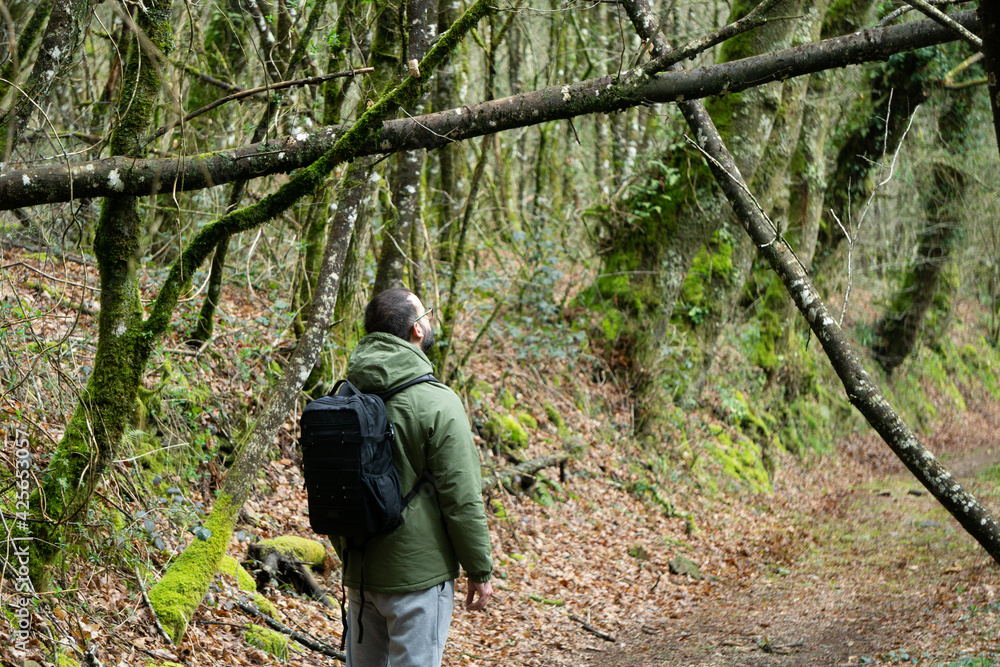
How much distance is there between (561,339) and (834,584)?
4.61m

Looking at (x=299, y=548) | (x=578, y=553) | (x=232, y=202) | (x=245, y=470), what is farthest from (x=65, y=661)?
(x=578, y=553)

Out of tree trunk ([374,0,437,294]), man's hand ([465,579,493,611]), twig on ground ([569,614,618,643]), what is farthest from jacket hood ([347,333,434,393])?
twig on ground ([569,614,618,643])

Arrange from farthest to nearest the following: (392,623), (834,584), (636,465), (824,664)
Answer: (636,465) → (834,584) → (824,664) → (392,623)

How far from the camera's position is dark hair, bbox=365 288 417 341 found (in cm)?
338

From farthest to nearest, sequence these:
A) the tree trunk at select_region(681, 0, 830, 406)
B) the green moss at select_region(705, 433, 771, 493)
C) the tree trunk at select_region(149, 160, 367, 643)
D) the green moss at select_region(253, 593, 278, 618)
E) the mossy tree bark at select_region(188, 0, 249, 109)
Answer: the green moss at select_region(705, 433, 771, 493), the tree trunk at select_region(681, 0, 830, 406), the mossy tree bark at select_region(188, 0, 249, 109), the green moss at select_region(253, 593, 278, 618), the tree trunk at select_region(149, 160, 367, 643)

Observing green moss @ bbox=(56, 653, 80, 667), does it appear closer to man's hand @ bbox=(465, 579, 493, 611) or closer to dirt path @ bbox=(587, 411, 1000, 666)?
man's hand @ bbox=(465, 579, 493, 611)

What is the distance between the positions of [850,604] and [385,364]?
5.90 metres

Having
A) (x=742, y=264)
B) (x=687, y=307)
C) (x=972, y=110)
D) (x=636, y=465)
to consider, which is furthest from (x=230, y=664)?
(x=972, y=110)

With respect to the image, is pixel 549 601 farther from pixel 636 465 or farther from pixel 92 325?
pixel 92 325

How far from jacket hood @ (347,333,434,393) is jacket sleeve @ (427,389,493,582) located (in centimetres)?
20

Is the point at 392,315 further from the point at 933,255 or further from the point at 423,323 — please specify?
the point at 933,255

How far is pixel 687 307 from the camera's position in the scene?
37.6 ft

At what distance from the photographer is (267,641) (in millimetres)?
4625

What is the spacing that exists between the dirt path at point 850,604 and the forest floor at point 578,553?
28 mm
